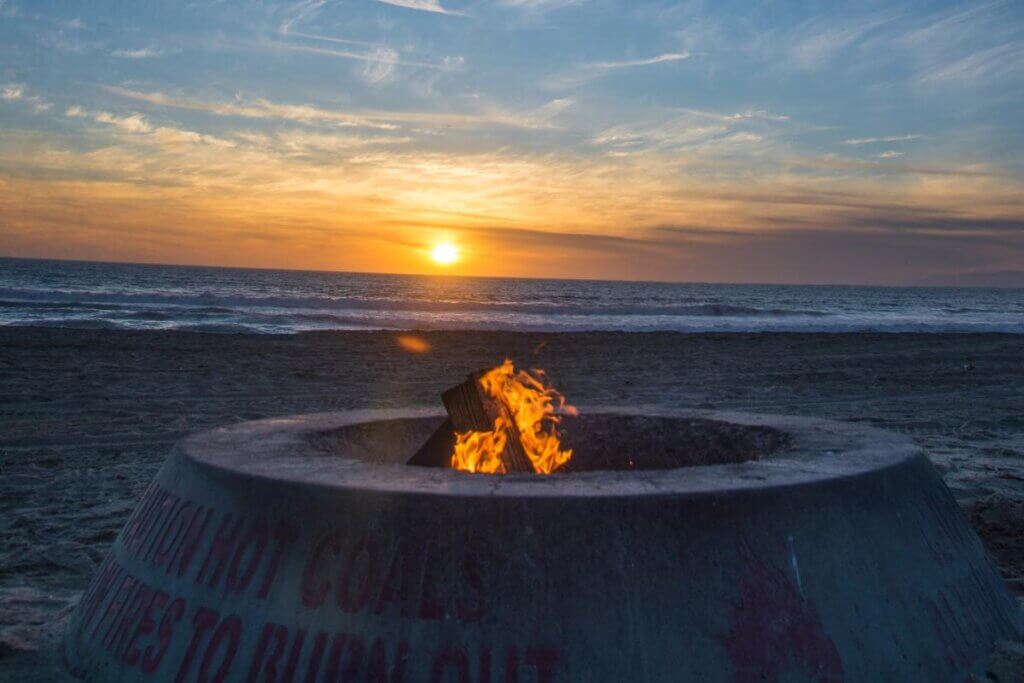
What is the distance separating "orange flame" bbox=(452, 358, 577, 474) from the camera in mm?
4004

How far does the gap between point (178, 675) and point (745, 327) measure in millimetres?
24924

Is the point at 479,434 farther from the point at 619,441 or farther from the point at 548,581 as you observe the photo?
the point at 548,581

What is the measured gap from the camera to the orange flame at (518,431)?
4.00m

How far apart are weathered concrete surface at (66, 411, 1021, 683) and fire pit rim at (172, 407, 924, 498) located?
Result: 16 mm

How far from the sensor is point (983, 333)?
25.4 m

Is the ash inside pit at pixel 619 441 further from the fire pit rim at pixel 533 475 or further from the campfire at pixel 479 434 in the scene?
the fire pit rim at pixel 533 475

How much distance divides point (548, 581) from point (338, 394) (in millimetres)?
9382

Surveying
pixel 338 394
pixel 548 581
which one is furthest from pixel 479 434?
pixel 338 394

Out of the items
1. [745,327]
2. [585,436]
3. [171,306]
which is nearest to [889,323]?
[745,327]

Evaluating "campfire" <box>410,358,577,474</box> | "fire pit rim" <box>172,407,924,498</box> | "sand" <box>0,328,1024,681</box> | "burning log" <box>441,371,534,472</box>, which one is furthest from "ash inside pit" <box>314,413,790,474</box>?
"sand" <box>0,328,1024,681</box>

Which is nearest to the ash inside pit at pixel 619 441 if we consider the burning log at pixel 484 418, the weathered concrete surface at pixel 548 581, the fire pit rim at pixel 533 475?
the burning log at pixel 484 418

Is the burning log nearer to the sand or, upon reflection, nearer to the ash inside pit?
the ash inside pit

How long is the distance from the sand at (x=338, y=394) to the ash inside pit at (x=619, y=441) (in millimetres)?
1503

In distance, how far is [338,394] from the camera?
11.5m
